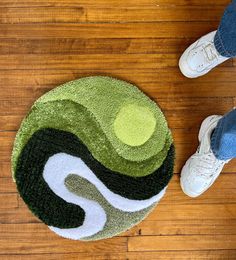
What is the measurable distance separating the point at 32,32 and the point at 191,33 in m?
0.40

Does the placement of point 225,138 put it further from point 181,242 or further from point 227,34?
point 181,242

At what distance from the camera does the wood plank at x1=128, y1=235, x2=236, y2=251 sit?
3.90 ft

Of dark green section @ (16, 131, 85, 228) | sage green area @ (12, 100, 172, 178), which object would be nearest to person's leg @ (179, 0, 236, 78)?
sage green area @ (12, 100, 172, 178)

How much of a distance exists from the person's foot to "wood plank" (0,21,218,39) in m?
0.24

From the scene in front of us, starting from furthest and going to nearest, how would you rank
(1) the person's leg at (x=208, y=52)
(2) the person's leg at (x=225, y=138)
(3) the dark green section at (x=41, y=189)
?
(3) the dark green section at (x=41, y=189), (1) the person's leg at (x=208, y=52), (2) the person's leg at (x=225, y=138)

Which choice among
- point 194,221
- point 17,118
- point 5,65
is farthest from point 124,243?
point 5,65

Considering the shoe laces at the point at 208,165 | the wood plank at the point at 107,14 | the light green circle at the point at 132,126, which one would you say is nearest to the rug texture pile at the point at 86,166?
the light green circle at the point at 132,126

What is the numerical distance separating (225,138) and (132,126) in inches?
10.9

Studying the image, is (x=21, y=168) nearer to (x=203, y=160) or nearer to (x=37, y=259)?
(x=37, y=259)

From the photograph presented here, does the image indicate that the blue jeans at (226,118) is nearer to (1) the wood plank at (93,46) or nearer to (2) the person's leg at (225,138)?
(2) the person's leg at (225,138)

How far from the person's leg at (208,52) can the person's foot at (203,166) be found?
12 centimetres

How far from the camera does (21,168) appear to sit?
114cm

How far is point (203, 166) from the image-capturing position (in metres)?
1.11

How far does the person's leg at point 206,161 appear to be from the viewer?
1.05 m
